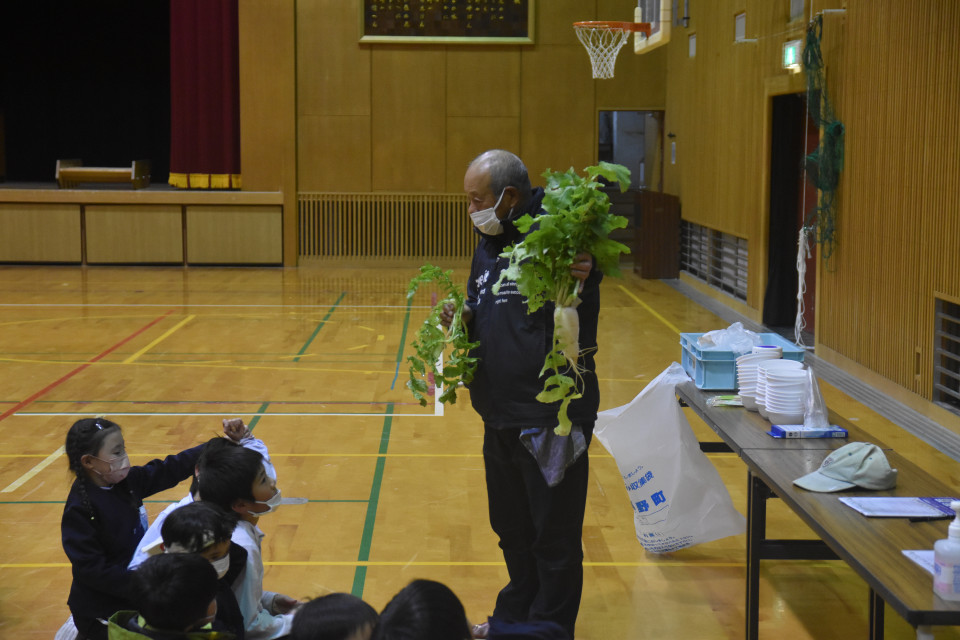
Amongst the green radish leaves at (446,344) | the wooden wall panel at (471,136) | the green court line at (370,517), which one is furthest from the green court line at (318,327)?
the green radish leaves at (446,344)

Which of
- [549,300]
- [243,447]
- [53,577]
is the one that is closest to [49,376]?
[53,577]

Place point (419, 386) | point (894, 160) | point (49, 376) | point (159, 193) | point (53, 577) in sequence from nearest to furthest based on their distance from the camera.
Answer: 1. point (419, 386)
2. point (53, 577)
3. point (894, 160)
4. point (49, 376)
5. point (159, 193)

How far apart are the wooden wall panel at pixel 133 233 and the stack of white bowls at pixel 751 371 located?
1258 centimetres

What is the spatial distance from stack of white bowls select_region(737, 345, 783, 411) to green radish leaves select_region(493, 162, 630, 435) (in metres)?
1.12

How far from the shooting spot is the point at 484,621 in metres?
3.75

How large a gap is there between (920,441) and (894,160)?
2143 mm

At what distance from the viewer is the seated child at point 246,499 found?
3.13 metres

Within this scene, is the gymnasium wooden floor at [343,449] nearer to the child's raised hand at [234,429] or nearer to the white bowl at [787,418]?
the white bowl at [787,418]

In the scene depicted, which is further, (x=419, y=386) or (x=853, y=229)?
(x=853, y=229)

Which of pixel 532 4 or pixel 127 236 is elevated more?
pixel 532 4

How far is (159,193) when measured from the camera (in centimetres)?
1521

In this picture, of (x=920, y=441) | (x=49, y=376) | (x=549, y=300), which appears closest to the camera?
(x=549, y=300)

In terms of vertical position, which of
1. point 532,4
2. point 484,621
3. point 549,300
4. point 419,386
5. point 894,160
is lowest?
point 484,621

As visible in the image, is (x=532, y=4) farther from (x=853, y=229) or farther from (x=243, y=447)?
(x=243, y=447)
